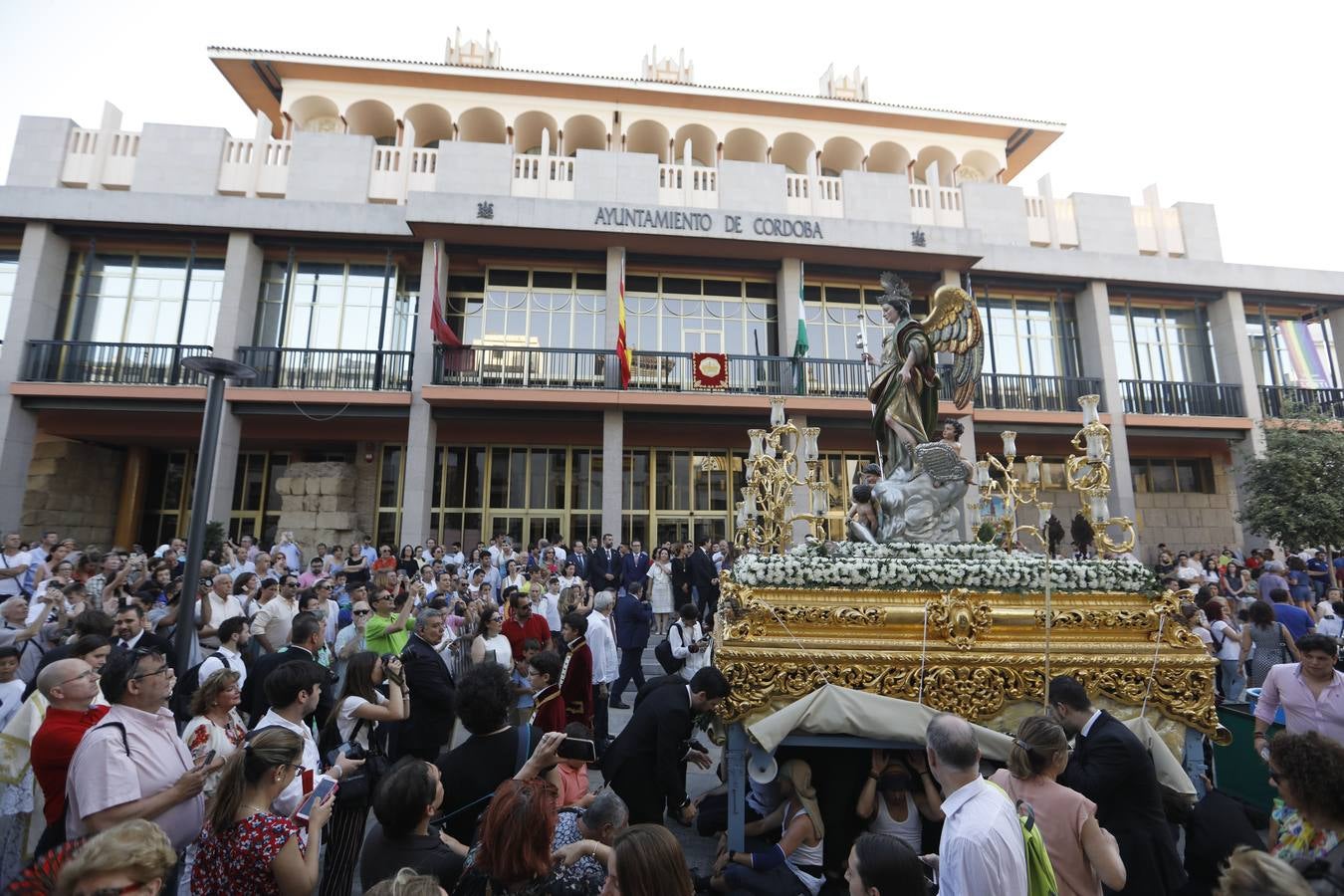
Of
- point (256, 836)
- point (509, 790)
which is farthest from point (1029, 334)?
point (256, 836)

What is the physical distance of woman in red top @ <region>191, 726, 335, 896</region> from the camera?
2.52 m

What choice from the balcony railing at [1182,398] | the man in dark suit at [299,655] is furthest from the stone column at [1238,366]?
the man in dark suit at [299,655]

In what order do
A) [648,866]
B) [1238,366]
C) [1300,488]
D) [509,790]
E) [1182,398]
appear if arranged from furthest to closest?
1. [1182,398]
2. [1238,366]
3. [1300,488]
4. [509,790]
5. [648,866]

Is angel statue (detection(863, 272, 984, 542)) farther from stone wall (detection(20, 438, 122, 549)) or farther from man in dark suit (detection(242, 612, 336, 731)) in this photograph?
stone wall (detection(20, 438, 122, 549))

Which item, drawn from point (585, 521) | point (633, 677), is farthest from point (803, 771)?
point (585, 521)

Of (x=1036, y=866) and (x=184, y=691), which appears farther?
(x=184, y=691)

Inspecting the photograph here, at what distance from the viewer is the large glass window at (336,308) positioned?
60.3ft

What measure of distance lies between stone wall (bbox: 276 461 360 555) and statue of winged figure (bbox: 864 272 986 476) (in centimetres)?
1604

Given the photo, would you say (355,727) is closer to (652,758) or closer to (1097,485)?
(652,758)

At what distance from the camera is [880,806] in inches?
172

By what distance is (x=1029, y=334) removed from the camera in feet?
67.3

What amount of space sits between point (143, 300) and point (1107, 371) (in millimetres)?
26623

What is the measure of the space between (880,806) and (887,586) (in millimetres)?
1539

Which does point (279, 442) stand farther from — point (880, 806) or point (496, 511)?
point (880, 806)
